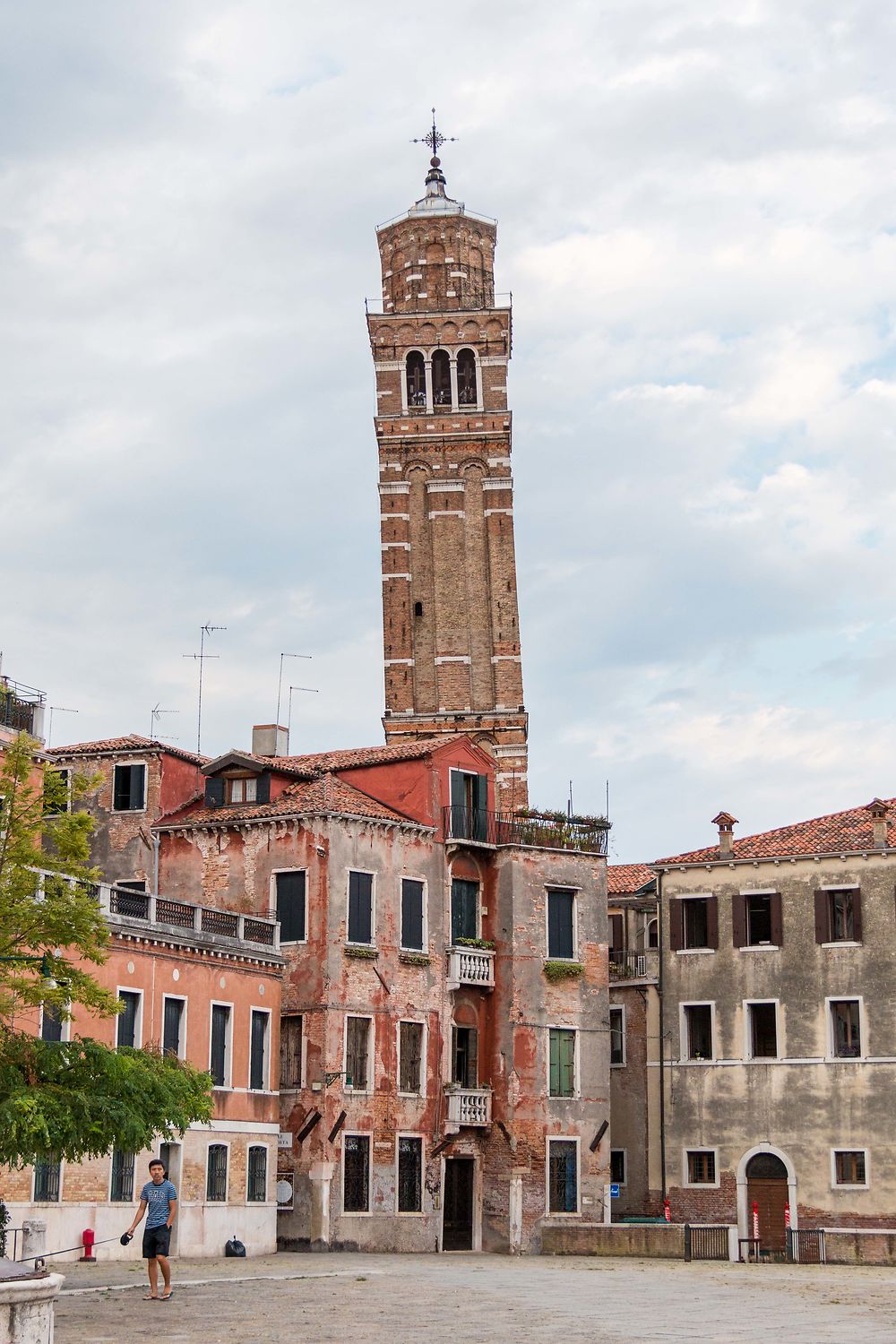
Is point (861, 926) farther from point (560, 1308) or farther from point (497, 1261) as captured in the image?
point (560, 1308)

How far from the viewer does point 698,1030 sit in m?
52.8

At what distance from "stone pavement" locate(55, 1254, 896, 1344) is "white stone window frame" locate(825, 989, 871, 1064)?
1259 cm

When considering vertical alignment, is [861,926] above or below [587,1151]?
above

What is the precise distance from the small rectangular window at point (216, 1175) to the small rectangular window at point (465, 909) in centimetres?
994

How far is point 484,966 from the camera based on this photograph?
49.0 m

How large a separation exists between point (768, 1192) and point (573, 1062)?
6.82m

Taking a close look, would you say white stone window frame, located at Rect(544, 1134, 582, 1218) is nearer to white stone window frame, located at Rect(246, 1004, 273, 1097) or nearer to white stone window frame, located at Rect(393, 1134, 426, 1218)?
white stone window frame, located at Rect(393, 1134, 426, 1218)

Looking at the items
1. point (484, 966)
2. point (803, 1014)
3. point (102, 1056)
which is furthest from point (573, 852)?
point (102, 1056)

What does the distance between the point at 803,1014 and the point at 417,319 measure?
41755 millimetres

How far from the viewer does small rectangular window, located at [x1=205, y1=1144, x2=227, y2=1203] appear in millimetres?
40656

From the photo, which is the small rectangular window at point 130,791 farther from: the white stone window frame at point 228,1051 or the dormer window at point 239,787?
the white stone window frame at point 228,1051

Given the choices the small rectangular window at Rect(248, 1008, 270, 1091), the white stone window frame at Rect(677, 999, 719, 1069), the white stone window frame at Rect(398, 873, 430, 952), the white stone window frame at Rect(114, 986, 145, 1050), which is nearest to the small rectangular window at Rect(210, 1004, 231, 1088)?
the small rectangular window at Rect(248, 1008, 270, 1091)

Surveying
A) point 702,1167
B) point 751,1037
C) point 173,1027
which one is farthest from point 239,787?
point 702,1167

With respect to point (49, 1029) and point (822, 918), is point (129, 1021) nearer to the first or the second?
point (49, 1029)
